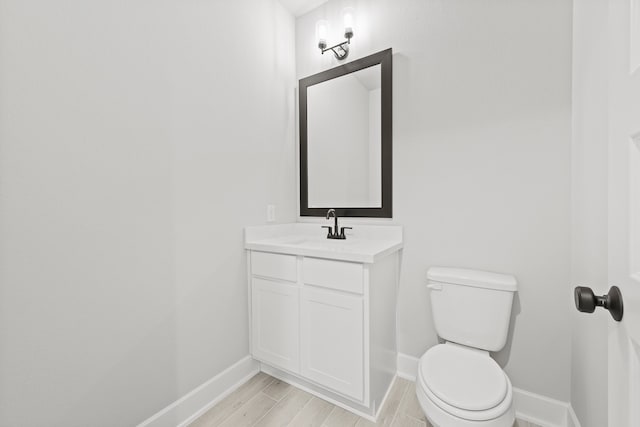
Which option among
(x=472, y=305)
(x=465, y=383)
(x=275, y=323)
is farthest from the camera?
(x=275, y=323)

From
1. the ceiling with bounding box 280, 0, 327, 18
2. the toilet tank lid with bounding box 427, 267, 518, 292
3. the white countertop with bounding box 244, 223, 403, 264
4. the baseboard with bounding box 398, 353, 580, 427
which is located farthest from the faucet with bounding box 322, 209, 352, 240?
the ceiling with bounding box 280, 0, 327, 18

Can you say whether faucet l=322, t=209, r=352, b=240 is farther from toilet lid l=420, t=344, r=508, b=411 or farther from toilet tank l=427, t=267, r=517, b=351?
toilet lid l=420, t=344, r=508, b=411

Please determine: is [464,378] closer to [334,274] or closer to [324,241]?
[334,274]

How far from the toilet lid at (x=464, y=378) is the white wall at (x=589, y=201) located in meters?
0.31

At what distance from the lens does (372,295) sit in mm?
1341

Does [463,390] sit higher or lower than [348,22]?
lower

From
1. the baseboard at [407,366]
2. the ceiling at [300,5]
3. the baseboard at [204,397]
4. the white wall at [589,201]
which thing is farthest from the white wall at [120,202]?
the white wall at [589,201]

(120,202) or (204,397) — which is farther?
(204,397)

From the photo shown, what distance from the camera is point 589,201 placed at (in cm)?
103

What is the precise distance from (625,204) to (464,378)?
932 millimetres

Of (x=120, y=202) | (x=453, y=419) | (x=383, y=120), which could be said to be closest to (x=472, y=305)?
(x=453, y=419)

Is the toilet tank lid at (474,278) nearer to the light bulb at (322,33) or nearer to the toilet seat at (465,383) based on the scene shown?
the toilet seat at (465,383)

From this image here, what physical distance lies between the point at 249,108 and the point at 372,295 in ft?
4.53

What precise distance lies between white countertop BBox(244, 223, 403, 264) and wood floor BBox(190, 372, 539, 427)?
2.71 ft
